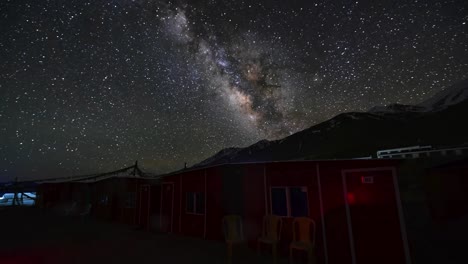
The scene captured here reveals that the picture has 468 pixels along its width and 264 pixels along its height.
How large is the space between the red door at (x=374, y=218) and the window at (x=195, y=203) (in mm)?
7674

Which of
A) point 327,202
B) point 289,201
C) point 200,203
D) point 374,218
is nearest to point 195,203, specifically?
point 200,203

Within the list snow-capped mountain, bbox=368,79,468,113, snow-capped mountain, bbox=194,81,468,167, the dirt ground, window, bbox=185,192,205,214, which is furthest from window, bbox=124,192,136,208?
snow-capped mountain, bbox=368,79,468,113

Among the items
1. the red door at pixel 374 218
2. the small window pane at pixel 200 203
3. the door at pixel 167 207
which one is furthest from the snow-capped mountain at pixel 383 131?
the red door at pixel 374 218

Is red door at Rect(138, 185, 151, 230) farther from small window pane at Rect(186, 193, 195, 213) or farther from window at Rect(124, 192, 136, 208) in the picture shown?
small window pane at Rect(186, 193, 195, 213)

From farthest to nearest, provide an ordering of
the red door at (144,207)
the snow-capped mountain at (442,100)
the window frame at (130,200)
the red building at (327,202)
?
the snow-capped mountain at (442,100) → the window frame at (130,200) → the red door at (144,207) → the red building at (327,202)

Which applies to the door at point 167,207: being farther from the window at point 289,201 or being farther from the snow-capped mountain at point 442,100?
the snow-capped mountain at point 442,100

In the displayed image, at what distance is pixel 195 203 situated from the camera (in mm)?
13734

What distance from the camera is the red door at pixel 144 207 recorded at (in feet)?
56.5

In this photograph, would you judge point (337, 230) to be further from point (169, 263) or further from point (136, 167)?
point (136, 167)

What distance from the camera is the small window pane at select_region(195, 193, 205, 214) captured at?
13.1 m

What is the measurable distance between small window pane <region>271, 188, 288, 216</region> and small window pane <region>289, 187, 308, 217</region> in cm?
32

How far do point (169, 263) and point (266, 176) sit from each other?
480cm

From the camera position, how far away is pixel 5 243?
12523mm

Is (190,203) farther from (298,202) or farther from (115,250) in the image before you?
(298,202)
